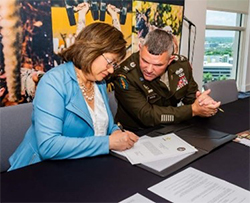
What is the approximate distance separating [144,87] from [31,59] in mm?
954

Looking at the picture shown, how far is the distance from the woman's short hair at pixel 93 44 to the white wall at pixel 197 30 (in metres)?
2.64

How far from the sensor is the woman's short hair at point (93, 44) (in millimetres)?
1250

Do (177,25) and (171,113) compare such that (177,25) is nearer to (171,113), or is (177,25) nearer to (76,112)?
(171,113)

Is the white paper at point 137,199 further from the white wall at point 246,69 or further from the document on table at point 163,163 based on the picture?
the white wall at point 246,69

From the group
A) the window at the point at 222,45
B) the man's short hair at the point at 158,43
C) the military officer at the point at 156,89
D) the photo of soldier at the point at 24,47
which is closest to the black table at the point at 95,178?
the military officer at the point at 156,89

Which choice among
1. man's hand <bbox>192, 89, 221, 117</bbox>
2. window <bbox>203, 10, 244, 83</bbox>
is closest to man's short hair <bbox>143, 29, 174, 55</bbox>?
man's hand <bbox>192, 89, 221, 117</bbox>

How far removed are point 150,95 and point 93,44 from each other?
74 centimetres

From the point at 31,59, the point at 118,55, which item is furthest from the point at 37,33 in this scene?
the point at 118,55

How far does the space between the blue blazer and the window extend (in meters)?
3.70

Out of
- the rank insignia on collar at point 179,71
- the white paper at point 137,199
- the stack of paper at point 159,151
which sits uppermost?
the rank insignia on collar at point 179,71

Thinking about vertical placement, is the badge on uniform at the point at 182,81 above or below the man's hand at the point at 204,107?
above

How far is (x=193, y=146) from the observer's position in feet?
4.10

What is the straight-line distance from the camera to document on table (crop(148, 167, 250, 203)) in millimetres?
867

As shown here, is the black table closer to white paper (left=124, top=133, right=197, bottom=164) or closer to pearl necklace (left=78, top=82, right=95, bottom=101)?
white paper (left=124, top=133, right=197, bottom=164)
